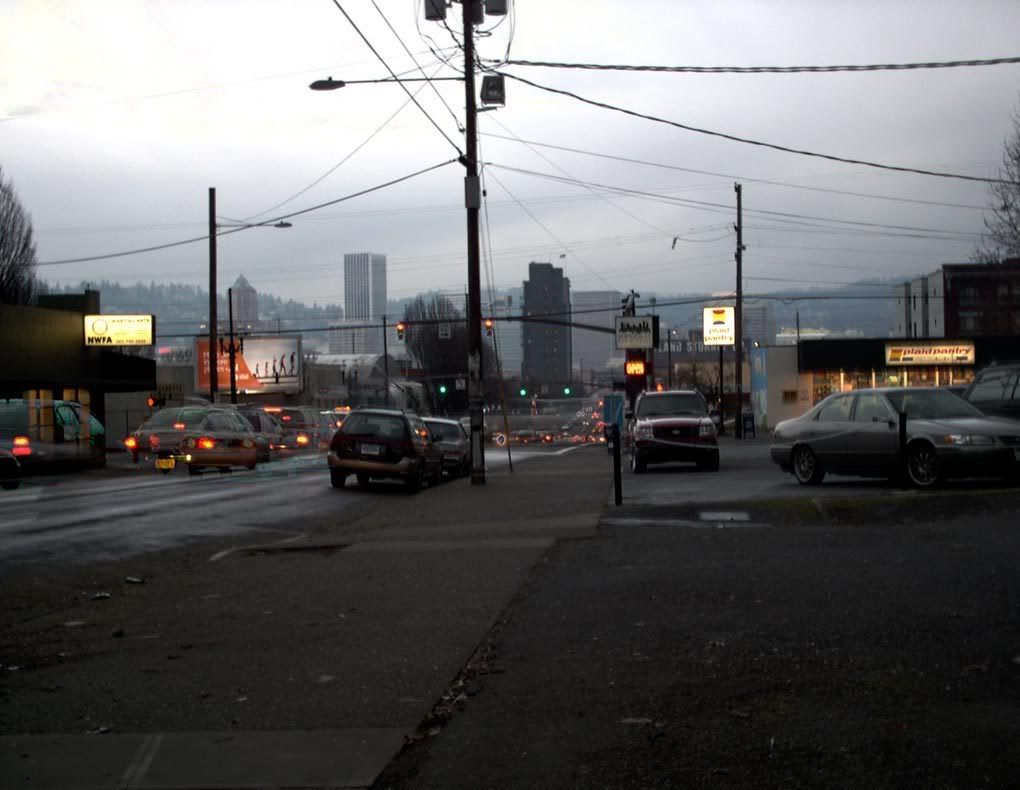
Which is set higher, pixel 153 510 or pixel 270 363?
pixel 270 363

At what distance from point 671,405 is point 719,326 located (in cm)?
4722

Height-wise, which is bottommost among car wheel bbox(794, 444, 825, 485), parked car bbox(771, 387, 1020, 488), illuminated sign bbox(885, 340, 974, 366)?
car wheel bbox(794, 444, 825, 485)

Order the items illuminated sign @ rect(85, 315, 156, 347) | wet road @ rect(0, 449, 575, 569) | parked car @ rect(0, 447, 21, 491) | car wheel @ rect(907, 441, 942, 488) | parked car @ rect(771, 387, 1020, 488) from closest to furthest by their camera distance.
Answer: wet road @ rect(0, 449, 575, 569) → parked car @ rect(771, 387, 1020, 488) → car wheel @ rect(907, 441, 942, 488) → parked car @ rect(0, 447, 21, 491) → illuminated sign @ rect(85, 315, 156, 347)

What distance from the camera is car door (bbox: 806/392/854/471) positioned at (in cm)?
1759

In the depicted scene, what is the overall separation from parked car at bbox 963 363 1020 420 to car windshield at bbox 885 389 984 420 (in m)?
1.07

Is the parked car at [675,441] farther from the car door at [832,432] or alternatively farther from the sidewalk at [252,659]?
the sidewalk at [252,659]

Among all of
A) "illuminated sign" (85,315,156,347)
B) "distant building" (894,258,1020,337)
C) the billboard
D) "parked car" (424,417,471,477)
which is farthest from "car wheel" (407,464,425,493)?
the billboard

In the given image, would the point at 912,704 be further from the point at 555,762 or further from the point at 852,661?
the point at 555,762

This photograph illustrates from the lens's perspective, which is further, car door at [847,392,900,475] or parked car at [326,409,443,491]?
parked car at [326,409,443,491]

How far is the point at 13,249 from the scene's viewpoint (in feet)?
182

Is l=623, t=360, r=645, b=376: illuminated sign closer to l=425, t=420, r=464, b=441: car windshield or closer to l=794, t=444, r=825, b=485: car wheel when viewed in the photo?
l=425, t=420, r=464, b=441: car windshield

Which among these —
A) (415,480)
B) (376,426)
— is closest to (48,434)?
(376,426)

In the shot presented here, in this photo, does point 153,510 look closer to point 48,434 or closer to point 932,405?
point 48,434

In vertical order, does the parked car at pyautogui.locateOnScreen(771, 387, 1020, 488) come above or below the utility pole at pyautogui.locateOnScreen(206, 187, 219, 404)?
below
